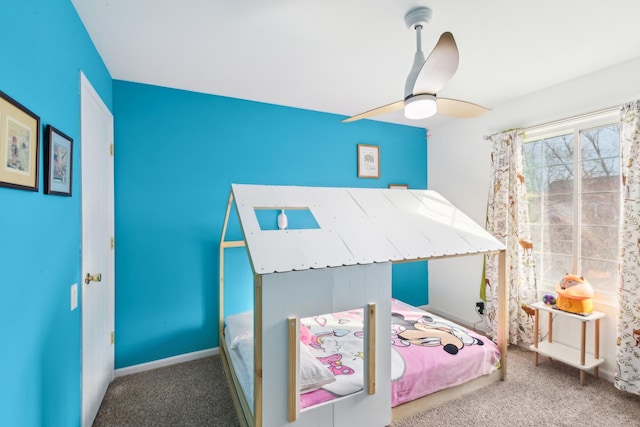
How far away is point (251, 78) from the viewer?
257 centimetres

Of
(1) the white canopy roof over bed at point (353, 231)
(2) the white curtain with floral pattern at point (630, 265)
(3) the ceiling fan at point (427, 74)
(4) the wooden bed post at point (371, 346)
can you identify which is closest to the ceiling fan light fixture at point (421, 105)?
(3) the ceiling fan at point (427, 74)

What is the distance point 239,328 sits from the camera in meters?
2.44

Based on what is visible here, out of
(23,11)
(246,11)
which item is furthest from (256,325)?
(246,11)

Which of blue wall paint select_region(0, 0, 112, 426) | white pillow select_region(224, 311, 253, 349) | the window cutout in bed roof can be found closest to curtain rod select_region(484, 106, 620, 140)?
the window cutout in bed roof

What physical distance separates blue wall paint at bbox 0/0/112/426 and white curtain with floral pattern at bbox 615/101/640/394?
3.71 m

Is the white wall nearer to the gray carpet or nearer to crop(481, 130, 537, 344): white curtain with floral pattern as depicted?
crop(481, 130, 537, 344): white curtain with floral pattern

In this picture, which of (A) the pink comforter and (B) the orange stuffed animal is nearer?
(A) the pink comforter

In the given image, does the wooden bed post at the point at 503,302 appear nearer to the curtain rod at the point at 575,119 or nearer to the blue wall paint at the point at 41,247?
the curtain rod at the point at 575,119

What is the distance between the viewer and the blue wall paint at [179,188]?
260 centimetres

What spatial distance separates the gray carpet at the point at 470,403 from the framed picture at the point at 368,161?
99.7 inches

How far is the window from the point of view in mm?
2512

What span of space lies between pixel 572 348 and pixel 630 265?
961 millimetres

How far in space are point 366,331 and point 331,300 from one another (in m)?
0.34

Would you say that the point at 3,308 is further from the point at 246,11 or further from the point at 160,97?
the point at 160,97
